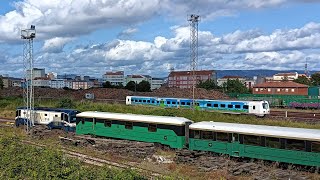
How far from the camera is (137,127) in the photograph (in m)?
28.4

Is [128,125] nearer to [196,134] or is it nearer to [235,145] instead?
[196,134]

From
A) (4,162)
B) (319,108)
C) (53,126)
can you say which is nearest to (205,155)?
(4,162)

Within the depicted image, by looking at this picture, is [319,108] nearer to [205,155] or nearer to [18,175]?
[205,155]

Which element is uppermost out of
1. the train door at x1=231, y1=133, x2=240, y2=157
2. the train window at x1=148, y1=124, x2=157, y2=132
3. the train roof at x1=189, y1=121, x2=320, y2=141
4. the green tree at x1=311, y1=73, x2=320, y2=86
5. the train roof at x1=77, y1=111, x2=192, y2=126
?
the green tree at x1=311, y1=73, x2=320, y2=86

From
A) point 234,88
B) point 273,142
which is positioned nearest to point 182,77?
point 234,88

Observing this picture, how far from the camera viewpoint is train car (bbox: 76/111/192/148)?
2602cm

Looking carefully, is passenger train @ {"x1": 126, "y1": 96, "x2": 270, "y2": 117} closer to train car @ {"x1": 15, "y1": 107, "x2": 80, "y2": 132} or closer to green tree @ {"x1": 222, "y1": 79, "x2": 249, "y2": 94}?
train car @ {"x1": 15, "y1": 107, "x2": 80, "y2": 132}

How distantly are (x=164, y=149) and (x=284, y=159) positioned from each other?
910 centimetres

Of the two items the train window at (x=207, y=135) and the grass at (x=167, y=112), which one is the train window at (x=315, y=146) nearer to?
the train window at (x=207, y=135)

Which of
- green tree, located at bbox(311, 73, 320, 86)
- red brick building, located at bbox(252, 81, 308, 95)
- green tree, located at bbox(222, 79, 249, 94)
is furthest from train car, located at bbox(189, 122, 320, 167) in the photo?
green tree, located at bbox(311, 73, 320, 86)

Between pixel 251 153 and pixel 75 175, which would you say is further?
pixel 251 153

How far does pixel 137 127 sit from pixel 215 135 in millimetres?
7048

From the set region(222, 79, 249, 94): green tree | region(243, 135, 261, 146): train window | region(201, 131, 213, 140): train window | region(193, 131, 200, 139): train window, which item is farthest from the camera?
region(222, 79, 249, 94): green tree

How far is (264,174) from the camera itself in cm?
1928
